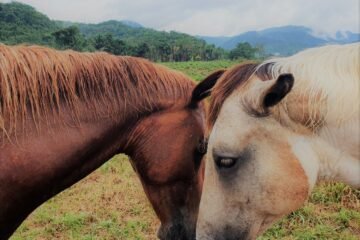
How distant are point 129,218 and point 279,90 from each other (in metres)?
4.63

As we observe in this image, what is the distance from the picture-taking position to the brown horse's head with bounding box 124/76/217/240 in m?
2.95

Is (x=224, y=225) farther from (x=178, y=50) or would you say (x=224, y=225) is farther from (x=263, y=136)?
(x=178, y=50)

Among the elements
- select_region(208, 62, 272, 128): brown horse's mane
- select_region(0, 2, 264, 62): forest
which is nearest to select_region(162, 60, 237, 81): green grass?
select_region(0, 2, 264, 62): forest

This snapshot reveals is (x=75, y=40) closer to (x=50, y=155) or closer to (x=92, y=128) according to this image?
(x=92, y=128)

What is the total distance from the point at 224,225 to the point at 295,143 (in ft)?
2.13

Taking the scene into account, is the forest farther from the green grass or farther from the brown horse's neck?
the brown horse's neck

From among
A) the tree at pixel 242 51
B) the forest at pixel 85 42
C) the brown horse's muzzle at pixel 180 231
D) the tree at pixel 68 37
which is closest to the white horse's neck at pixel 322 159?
the brown horse's muzzle at pixel 180 231

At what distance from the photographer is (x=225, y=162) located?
2338 millimetres

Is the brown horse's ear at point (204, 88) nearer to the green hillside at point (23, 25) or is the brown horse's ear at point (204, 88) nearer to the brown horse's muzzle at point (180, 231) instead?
the brown horse's muzzle at point (180, 231)

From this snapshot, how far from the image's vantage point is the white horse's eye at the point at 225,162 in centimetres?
233

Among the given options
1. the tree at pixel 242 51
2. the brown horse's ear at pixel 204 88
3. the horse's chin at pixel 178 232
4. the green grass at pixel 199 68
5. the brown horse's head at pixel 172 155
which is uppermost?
the brown horse's ear at pixel 204 88

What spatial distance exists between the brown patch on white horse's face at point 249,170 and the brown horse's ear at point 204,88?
1.96 feet

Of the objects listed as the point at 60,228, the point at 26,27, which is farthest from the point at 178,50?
the point at 60,228

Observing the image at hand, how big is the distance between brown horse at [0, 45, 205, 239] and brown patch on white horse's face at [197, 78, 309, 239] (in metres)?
0.62
